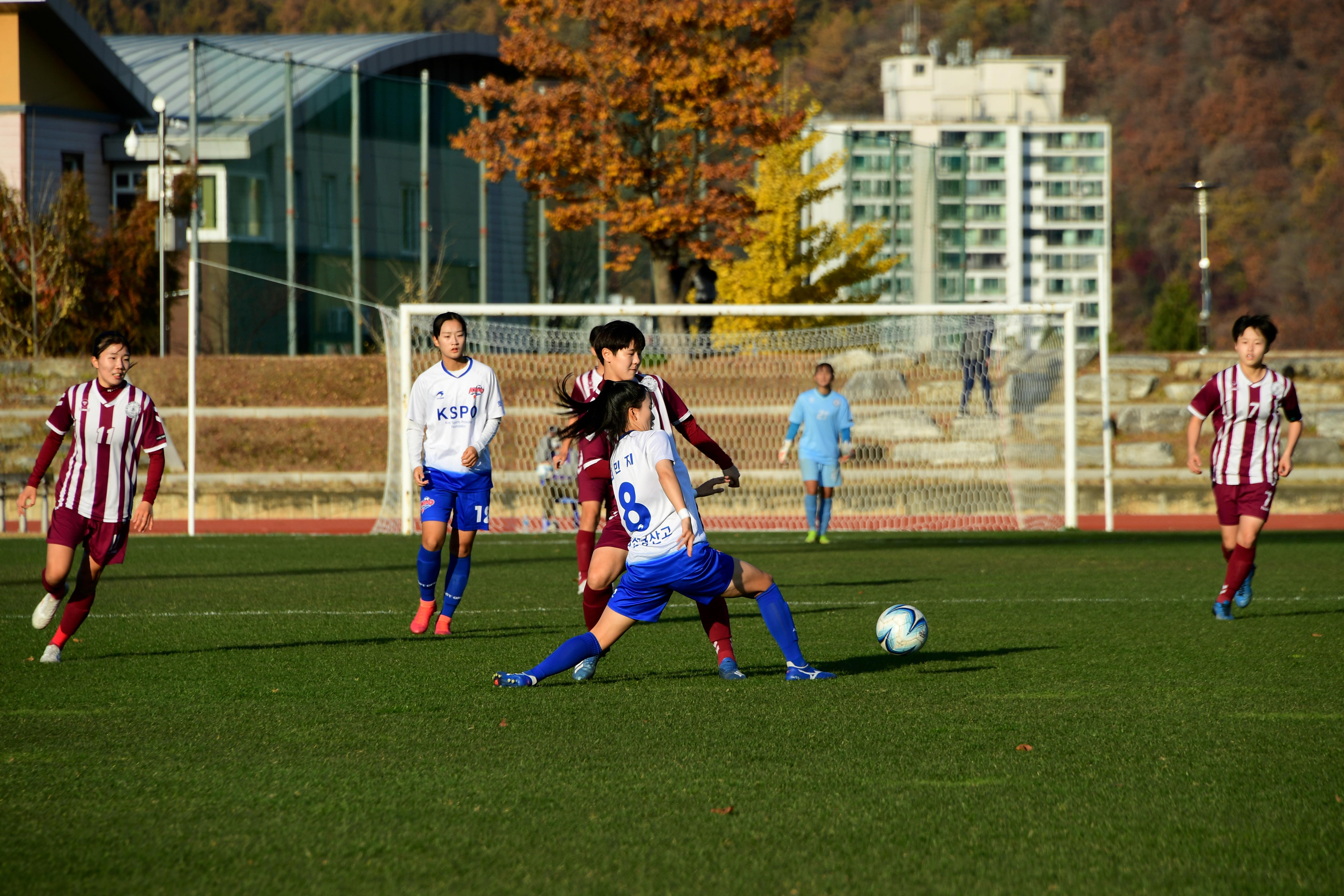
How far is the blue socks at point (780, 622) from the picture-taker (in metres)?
6.59

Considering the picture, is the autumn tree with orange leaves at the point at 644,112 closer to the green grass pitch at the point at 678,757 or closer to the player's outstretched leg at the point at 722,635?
the green grass pitch at the point at 678,757

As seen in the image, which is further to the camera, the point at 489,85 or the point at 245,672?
the point at 489,85

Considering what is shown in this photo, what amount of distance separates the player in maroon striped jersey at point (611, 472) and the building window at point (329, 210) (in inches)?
985

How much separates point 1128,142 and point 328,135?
89479 millimetres

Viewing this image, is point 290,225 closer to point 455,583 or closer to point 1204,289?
point 455,583

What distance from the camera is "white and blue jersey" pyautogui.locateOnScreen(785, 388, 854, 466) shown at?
16.8 metres

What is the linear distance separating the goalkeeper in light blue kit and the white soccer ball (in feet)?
28.8

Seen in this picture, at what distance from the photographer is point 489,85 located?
27.2 meters

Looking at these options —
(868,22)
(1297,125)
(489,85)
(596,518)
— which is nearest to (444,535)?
(596,518)

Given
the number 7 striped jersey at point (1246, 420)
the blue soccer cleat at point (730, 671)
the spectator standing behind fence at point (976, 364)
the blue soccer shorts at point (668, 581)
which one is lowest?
the blue soccer cleat at point (730, 671)

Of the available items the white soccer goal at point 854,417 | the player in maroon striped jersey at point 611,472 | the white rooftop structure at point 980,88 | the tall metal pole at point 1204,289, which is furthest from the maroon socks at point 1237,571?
the white rooftop structure at point 980,88

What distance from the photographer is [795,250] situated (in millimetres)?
35000

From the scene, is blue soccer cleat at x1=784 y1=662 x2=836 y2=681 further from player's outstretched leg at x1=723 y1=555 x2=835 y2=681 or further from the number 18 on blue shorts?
the number 18 on blue shorts

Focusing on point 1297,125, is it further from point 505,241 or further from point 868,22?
point 505,241
